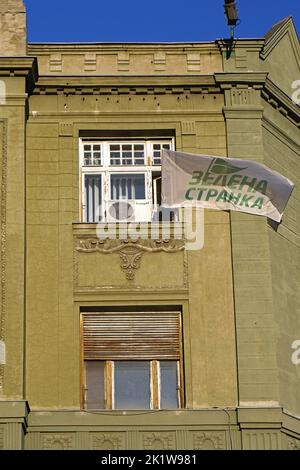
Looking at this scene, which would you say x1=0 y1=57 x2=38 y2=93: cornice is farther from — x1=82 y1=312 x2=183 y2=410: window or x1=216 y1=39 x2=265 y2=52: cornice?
x1=82 y1=312 x2=183 y2=410: window

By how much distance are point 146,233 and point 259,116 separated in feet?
12.2

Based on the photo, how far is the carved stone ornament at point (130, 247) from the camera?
25.6m

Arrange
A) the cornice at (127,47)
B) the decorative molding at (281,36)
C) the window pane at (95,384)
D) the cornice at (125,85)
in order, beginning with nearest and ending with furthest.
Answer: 1. the window pane at (95,384)
2. the cornice at (125,85)
3. the cornice at (127,47)
4. the decorative molding at (281,36)

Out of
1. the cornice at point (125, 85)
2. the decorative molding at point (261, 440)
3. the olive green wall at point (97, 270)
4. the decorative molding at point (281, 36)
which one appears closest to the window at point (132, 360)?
the olive green wall at point (97, 270)

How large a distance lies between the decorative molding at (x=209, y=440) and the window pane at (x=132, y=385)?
127 centimetres

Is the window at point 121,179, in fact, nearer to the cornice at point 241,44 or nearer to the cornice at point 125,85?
the cornice at point 125,85

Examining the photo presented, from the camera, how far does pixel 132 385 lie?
25.1 m

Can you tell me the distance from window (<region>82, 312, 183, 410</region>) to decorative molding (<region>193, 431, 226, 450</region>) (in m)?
0.86

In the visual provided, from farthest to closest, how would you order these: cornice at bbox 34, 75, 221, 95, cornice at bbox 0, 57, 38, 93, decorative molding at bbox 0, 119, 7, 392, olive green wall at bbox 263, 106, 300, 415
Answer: cornice at bbox 34, 75, 221, 95 < cornice at bbox 0, 57, 38, 93 < olive green wall at bbox 263, 106, 300, 415 < decorative molding at bbox 0, 119, 7, 392

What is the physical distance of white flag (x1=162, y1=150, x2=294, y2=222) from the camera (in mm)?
26359

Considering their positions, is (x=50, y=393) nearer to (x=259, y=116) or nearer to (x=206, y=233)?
(x=206, y=233)

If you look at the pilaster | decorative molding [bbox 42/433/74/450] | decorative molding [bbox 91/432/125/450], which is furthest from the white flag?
decorative molding [bbox 42/433/74/450]

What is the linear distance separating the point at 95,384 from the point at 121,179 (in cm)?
463

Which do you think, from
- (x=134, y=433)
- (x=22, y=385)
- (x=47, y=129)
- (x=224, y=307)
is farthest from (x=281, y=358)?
(x=47, y=129)
